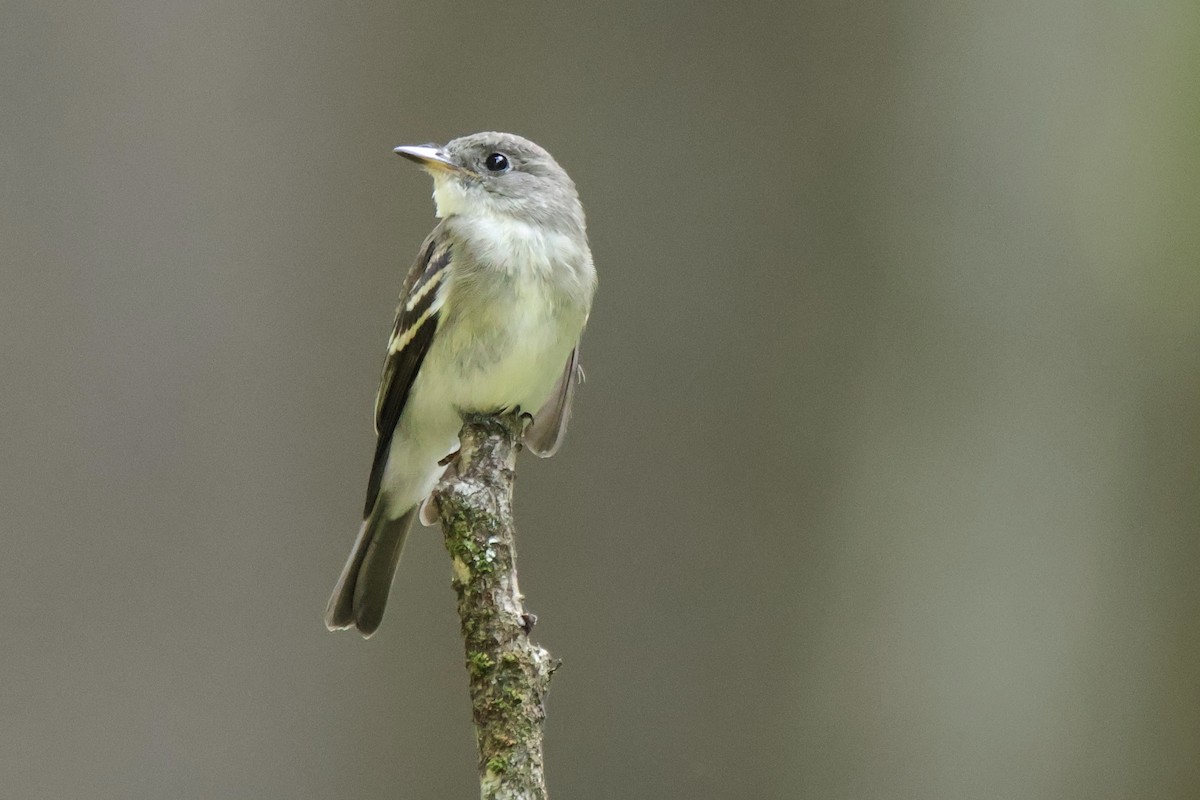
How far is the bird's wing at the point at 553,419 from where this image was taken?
2436 mm

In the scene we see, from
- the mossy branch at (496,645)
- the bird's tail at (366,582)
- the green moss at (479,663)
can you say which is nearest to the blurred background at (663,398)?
the bird's tail at (366,582)

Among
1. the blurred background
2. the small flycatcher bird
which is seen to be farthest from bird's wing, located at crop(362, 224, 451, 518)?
the blurred background

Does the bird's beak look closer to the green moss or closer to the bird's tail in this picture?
the bird's tail

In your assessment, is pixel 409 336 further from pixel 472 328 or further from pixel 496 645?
pixel 496 645

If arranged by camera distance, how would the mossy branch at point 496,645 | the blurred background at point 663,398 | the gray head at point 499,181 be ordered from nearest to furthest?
the mossy branch at point 496,645 → the gray head at point 499,181 → the blurred background at point 663,398

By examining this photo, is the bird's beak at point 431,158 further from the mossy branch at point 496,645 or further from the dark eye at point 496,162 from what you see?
the mossy branch at point 496,645

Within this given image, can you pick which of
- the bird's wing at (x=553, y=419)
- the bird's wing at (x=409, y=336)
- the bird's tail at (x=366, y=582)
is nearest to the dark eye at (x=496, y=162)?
the bird's wing at (x=409, y=336)

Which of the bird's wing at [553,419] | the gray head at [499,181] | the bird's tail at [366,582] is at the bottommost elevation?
the bird's tail at [366,582]

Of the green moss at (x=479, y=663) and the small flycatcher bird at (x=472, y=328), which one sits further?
the small flycatcher bird at (x=472, y=328)

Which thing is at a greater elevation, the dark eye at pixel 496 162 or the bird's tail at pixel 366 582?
the dark eye at pixel 496 162

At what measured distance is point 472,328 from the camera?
2229mm

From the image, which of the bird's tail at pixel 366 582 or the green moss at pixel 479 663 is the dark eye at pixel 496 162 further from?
the green moss at pixel 479 663

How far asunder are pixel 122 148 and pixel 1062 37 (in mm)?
2435

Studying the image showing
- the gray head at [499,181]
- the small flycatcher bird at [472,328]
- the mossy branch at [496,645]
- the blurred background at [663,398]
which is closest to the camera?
the mossy branch at [496,645]
